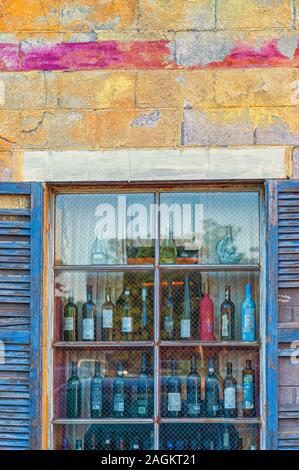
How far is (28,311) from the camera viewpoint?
20.0ft

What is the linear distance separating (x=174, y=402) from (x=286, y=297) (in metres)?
0.99

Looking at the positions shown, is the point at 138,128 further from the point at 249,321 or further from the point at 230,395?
the point at 230,395

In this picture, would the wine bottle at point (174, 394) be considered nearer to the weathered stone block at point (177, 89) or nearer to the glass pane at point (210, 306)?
the glass pane at point (210, 306)

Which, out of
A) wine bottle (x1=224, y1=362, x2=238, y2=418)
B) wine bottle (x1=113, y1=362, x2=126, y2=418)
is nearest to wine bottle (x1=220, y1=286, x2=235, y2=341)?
wine bottle (x1=224, y1=362, x2=238, y2=418)

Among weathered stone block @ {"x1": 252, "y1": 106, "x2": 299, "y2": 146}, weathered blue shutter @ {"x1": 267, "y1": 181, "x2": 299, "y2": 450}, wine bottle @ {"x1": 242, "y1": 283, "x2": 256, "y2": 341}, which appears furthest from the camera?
wine bottle @ {"x1": 242, "y1": 283, "x2": 256, "y2": 341}

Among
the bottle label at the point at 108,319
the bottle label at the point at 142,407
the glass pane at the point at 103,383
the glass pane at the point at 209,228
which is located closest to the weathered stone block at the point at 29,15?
the glass pane at the point at 209,228

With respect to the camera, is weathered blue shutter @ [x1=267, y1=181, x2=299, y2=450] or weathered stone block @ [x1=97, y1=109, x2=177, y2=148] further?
weathered stone block @ [x1=97, y1=109, x2=177, y2=148]

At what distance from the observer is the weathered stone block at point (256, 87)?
20.0 feet

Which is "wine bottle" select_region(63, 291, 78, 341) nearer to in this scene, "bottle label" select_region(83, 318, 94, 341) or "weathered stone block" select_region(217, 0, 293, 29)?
"bottle label" select_region(83, 318, 94, 341)

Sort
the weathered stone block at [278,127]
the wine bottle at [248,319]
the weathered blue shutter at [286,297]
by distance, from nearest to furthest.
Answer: the weathered blue shutter at [286,297], the weathered stone block at [278,127], the wine bottle at [248,319]

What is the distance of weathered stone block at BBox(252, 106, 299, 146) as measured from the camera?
609 cm

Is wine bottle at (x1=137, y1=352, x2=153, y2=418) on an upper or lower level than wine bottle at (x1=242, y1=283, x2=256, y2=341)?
lower

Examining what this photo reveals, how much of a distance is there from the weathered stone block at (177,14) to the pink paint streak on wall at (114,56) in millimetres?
126

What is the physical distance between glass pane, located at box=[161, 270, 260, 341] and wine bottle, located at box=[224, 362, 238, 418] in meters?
0.24
